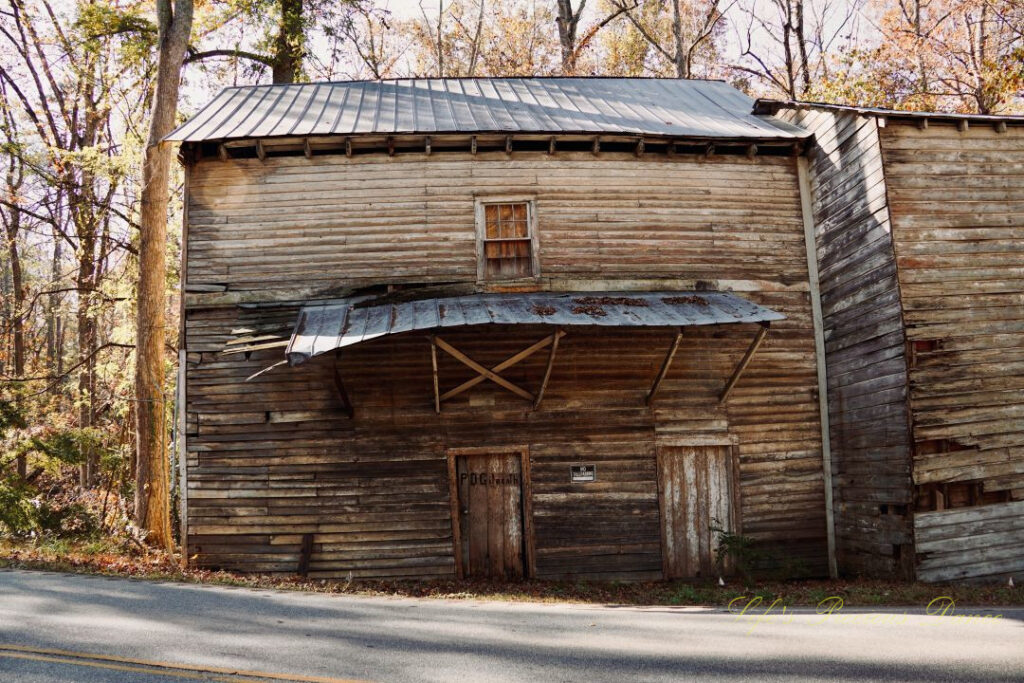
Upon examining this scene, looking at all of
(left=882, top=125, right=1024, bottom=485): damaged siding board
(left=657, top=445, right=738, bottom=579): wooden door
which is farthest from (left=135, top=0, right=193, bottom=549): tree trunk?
(left=882, top=125, right=1024, bottom=485): damaged siding board

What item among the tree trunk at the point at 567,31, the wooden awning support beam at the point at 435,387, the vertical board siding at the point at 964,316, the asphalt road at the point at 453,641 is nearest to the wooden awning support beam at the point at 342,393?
the wooden awning support beam at the point at 435,387

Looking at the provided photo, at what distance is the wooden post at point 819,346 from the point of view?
39.0 ft

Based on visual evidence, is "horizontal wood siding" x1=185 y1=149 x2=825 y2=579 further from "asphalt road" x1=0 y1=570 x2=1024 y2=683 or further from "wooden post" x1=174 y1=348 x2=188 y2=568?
"asphalt road" x1=0 y1=570 x2=1024 y2=683

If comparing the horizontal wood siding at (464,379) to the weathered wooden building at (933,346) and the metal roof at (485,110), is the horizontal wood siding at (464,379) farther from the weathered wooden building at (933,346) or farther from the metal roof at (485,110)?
the weathered wooden building at (933,346)

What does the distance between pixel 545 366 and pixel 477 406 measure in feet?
4.09

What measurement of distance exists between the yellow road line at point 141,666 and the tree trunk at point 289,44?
1741 centimetres

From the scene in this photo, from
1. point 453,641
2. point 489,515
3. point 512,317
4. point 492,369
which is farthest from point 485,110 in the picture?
point 453,641

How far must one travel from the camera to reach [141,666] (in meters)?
5.40

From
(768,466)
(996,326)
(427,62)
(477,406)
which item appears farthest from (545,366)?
(427,62)

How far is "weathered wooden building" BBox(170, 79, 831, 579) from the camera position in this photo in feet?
36.6

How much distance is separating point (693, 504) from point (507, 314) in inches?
177

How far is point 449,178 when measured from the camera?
1201cm

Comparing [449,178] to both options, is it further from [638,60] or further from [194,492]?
[638,60]

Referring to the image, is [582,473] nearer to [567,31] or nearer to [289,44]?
[289,44]
